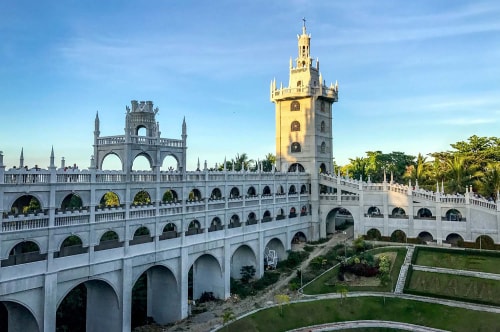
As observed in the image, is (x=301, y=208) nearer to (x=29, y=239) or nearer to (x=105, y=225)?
(x=105, y=225)

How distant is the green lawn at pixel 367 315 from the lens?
29312mm

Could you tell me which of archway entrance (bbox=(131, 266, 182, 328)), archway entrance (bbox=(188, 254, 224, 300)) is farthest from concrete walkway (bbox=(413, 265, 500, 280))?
archway entrance (bbox=(131, 266, 182, 328))

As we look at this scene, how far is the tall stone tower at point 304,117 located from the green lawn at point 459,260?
1702 cm

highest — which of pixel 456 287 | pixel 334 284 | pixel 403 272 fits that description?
pixel 403 272

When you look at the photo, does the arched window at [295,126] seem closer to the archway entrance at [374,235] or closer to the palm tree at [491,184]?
the archway entrance at [374,235]

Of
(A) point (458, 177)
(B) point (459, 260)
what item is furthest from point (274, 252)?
(A) point (458, 177)

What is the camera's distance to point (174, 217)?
3173 centimetres

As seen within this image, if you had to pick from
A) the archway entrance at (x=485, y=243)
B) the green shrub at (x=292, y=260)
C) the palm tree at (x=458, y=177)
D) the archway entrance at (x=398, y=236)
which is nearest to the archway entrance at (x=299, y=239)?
the green shrub at (x=292, y=260)

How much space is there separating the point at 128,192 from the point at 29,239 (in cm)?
705

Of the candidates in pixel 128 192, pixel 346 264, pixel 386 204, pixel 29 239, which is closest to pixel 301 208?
pixel 386 204

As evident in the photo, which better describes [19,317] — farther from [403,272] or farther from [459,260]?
[459,260]

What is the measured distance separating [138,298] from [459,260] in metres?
29.7

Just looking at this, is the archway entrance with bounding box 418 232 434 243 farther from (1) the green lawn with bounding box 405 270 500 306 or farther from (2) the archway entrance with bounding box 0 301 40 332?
(2) the archway entrance with bounding box 0 301 40 332

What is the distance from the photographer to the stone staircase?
114ft
